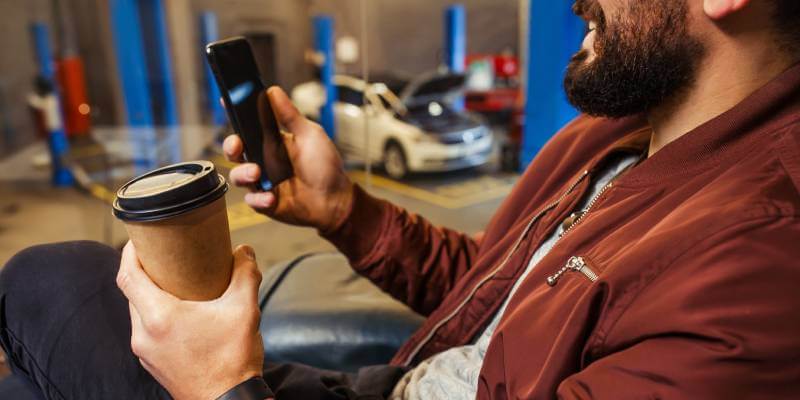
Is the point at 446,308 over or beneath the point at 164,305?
beneath

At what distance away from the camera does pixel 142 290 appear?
574 millimetres

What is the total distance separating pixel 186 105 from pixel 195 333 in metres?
3.51

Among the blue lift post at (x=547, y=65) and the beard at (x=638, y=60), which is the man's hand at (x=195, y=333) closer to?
the beard at (x=638, y=60)

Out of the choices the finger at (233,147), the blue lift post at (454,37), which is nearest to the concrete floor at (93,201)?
the blue lift post at (454,37)

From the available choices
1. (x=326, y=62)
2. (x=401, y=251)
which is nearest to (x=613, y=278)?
(x=401, y=251)

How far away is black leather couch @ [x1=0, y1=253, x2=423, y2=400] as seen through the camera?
3.78 ft

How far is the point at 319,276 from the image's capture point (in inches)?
54.5

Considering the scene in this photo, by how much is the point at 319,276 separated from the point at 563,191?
67 cm

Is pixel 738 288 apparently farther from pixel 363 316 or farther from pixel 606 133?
pixel 363 316

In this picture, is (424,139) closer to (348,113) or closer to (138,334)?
(348,113)

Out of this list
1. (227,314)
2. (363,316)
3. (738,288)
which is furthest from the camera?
(363,316)

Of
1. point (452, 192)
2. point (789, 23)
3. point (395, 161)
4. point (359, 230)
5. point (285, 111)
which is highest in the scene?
point (789, 23)

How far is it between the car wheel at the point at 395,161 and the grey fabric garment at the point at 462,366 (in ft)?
11.1

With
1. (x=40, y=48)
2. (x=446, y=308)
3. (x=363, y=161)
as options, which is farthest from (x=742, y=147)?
(x=40, y=48)
